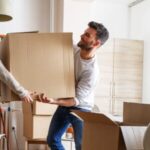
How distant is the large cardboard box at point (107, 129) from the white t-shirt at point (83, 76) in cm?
46

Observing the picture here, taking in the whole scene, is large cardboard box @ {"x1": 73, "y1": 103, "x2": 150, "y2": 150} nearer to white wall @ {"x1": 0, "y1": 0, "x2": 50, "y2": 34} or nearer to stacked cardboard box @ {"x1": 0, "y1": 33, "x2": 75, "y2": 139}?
stacked cardboard box @ {"x1": 0, "y1": 33, "x2": 75, "y2": 139}

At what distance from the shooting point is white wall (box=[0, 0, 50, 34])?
14.6ft

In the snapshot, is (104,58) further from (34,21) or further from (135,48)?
(34,21)

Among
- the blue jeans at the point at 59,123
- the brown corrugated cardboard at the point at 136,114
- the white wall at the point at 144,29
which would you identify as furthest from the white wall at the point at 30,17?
the brown corrugated cardboard at the point at 136,114

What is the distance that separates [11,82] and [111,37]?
329cm

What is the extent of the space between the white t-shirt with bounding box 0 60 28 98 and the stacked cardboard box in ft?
0.16

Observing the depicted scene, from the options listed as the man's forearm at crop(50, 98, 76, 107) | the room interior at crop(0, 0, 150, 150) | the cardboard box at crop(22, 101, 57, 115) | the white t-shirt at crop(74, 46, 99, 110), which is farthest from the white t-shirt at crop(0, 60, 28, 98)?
the room interior at crop(0, 0, 150, 150)

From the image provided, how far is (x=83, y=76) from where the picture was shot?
7.56ft

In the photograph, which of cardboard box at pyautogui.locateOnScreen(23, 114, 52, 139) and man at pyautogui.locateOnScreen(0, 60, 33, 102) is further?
cardboard box at pyautogui.locateOnScreen(23, 114, 52, 139)

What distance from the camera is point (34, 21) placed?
14.7 ft

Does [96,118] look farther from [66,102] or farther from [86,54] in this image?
[86,54]

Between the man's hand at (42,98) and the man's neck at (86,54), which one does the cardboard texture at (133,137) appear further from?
the man's neck at (86,54)

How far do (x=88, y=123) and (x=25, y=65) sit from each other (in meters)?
0.61

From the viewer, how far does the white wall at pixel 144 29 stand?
16.6 ft
